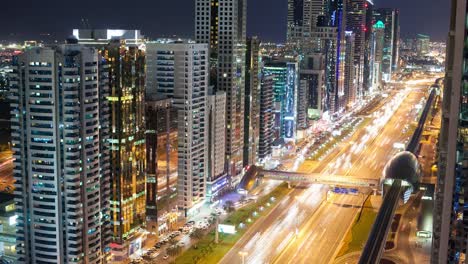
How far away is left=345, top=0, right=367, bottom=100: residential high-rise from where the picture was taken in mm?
117562

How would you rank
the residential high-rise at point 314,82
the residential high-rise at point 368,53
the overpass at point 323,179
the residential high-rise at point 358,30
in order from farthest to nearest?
the residential high-rise at point 368,53 < the residential high-rise at point 358,30 < the residential high-rise at point 314,82 < the overpass at point 323,179

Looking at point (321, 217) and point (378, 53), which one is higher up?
point (378, 53)

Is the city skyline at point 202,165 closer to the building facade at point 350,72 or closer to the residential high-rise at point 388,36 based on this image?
the building facade at point 350,72

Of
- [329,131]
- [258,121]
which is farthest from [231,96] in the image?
[329,131]

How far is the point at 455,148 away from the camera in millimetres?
15352

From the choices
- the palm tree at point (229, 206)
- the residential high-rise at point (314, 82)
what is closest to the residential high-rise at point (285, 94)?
the residential high-rise at point (314, 82)

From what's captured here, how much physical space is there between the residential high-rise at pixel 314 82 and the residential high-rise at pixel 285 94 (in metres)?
11.0

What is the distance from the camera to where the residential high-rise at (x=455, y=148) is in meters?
14.9

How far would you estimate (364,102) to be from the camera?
4781 inches

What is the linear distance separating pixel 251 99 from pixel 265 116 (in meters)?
5.08

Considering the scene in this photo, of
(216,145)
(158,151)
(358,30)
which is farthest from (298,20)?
(158,151)

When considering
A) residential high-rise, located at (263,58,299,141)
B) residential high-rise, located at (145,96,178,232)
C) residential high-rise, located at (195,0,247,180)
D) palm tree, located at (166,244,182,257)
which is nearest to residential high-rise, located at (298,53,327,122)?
residential high-rise, located at (263,58,299,141)

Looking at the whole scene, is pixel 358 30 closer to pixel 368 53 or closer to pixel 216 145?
pixel 368 53

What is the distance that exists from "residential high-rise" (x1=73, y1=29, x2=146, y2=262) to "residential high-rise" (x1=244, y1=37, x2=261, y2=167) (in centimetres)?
1925
